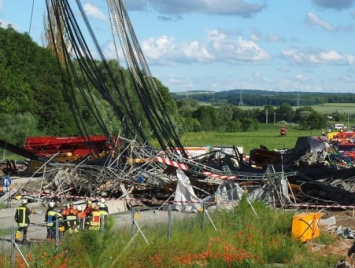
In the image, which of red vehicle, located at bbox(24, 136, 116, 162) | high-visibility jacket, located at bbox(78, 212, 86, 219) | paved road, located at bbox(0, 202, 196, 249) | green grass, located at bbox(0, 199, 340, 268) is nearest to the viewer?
green grass, located at bbox(0, 199, 340, 268)

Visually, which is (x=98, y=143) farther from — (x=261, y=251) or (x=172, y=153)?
(x=261, y=251)

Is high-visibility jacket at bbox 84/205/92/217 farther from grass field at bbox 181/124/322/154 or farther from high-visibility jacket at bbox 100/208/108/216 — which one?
grass field at bbox 181/124/322/154

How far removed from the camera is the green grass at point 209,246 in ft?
50.2

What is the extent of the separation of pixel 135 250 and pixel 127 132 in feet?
43.4

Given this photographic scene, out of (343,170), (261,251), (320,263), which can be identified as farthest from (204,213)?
(343,170)

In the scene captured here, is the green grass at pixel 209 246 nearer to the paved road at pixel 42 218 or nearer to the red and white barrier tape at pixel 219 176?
the paved road at pixel 42 218

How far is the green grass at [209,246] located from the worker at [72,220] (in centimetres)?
95

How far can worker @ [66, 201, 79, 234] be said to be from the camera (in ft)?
57.5

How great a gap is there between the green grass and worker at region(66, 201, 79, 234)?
949 millimetres

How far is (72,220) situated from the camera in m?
17.7

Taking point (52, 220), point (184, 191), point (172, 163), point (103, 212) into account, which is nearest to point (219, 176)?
point (184, 191)

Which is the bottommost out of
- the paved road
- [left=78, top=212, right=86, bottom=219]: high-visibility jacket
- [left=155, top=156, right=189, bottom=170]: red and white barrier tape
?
the paved road

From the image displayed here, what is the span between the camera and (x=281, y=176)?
27.7 m

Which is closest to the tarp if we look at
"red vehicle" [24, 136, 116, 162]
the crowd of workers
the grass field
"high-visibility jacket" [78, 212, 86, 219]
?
the crowd of workers
